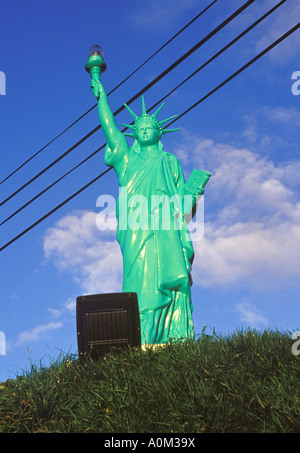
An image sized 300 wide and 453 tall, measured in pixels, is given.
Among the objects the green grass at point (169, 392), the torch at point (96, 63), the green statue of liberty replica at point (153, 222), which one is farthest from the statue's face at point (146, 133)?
the green grass at point (169, 392)

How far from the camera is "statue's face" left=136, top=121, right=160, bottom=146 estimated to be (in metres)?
8.72

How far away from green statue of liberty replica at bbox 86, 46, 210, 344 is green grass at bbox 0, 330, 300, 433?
2.06m

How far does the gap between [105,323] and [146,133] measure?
12.4ft

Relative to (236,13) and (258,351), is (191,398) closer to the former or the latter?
(258,351)

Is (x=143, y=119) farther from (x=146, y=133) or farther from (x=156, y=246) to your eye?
(x=156, y=246)

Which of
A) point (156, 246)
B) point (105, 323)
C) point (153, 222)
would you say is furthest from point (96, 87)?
point (105, 323)

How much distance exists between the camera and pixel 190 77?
8.88 m

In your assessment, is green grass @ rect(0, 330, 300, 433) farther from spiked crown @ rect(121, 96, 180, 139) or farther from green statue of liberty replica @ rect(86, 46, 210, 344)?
spiked crown @ rect(121, 96, 180, 139)

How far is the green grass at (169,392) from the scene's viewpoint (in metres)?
4.11

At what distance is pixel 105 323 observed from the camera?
590 centimetres

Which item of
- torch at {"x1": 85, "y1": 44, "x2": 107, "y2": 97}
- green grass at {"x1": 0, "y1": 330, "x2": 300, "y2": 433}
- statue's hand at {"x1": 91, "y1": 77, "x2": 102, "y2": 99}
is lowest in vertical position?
green grass at {"x1": 0, "y1": 330, "x2": 300, "y2": 433}

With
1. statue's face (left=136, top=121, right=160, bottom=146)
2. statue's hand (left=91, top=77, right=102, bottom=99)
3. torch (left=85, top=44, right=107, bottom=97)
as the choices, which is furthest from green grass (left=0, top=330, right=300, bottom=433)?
torch (left=85, top=44, right=107, bottom=97)
